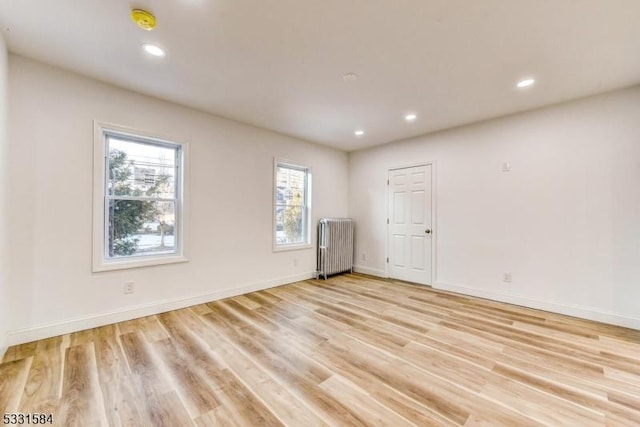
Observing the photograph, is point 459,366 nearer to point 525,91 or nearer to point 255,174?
point 525,91

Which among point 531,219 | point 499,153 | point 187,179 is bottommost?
point 531,219

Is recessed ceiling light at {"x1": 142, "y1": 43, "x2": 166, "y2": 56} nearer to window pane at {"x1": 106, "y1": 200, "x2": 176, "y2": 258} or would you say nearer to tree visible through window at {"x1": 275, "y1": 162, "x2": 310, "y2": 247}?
window pane at {"x1": 106, "y1": 200, "x2": 176, "y2": 258}

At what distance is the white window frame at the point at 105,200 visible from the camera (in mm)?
2691

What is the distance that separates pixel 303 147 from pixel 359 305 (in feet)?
9.34

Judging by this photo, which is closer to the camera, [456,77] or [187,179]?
[456,77]

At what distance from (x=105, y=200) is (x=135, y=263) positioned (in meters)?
0.74

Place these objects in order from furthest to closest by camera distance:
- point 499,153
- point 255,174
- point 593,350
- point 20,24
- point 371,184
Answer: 1. point 371,184
2. point 255,174
3. point 499,153
4. point 593,350
5. point 20,24

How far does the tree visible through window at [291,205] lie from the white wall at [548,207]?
7.14 feet

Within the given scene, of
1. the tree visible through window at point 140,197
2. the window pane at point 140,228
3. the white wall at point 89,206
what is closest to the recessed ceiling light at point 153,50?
the white wall at point 89,206

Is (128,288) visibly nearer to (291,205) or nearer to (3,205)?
(3,205)

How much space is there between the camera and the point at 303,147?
4746 millimetres

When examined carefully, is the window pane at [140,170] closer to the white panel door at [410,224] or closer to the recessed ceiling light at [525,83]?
the white panel door at [410,224]

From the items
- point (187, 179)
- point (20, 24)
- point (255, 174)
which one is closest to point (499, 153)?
point (255, 174)

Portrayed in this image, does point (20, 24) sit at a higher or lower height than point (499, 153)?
higher
